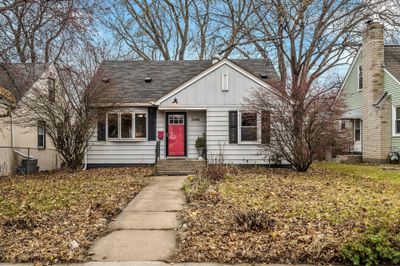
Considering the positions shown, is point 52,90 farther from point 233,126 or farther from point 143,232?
point 143,232

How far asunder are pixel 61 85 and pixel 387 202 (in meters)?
12.5

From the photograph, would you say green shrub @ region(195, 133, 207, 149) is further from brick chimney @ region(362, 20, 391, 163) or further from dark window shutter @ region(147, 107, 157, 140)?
brick chimney @ region(362, 20, 391, 163)

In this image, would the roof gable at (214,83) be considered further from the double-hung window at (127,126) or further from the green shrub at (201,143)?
the green shrub at (201,143)

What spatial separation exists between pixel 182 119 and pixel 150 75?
12.2 feet

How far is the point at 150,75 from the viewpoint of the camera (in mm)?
18703

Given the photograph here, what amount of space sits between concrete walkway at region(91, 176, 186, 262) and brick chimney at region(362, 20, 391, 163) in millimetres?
14733

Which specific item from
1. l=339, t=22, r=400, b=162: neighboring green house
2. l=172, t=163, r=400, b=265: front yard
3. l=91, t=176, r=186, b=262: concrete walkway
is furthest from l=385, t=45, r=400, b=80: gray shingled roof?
l=91, t=176, r=186, b=262: concrete walkway

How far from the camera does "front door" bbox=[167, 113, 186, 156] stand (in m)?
16.5

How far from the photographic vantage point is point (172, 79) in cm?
1842

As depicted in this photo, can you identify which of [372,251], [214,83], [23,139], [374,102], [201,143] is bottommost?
[372,251]

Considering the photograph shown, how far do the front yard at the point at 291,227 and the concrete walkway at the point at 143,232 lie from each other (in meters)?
0.25

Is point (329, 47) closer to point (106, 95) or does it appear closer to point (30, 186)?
point (106, 95)

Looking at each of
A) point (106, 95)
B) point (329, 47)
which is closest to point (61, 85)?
point (106, 95)

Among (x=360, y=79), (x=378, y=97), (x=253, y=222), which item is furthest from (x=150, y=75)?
(x=253, y=222)
